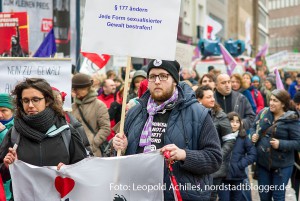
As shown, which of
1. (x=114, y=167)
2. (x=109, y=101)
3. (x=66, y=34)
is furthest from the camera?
(x=66, y=34)

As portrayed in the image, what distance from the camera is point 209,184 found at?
4.48 m

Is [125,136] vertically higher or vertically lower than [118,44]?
lower

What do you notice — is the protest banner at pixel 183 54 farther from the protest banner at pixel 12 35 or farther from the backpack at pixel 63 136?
the backpack at pixel 63 136

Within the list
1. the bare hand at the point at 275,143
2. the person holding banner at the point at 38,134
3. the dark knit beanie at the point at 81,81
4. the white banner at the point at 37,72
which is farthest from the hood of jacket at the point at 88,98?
the person holding banner at the point at 38,134

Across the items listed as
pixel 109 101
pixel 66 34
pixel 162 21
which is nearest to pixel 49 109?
pixel 162 21

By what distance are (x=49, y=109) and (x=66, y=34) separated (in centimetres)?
1379

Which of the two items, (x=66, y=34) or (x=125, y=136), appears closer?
(x=125, y=136)

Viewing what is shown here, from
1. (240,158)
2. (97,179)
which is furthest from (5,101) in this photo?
(240,158)

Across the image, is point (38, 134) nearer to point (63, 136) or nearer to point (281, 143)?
point (63, 136)

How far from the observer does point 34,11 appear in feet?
53.9

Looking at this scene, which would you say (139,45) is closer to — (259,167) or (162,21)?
(162,21)

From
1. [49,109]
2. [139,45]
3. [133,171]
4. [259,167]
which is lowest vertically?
[259,167]

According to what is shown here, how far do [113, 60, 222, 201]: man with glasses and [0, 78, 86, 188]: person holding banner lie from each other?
0.42 m

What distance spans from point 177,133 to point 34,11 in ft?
41.8
